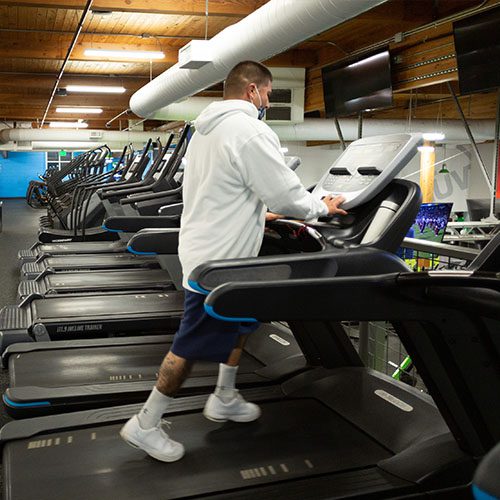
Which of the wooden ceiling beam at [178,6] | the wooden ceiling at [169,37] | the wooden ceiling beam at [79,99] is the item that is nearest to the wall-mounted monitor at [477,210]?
the wooden ceiling at [169,37]

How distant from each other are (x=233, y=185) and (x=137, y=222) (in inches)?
117

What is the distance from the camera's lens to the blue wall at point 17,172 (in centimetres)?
2712

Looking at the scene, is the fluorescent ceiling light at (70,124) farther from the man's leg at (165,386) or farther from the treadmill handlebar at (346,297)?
the treadmill handlebar at (346,297)

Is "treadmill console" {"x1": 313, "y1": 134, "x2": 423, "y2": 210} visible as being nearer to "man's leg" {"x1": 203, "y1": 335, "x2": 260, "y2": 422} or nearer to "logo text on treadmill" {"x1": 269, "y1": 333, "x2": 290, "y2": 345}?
"man's leg" {"x1": 203, "y1": 335, "x2": 260, "y2": 422}

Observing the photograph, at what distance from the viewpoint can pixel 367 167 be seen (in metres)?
2.88

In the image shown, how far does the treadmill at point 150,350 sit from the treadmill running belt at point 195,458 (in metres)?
0.46

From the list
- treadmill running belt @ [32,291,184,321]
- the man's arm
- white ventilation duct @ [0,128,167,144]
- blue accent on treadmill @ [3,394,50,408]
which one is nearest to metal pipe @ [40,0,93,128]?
white ventilation duct @ [0,128,167,144]

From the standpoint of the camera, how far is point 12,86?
478 inches

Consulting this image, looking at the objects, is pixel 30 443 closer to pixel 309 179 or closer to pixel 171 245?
pixel 171 245

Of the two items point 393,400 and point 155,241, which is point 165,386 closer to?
point 393,400

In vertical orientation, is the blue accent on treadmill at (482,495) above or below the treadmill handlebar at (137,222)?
above

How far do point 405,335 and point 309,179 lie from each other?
51.2 ft

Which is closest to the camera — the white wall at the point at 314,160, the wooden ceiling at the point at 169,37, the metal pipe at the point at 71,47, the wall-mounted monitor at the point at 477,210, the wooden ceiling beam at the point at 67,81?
the metal pipe at the point at 71,47

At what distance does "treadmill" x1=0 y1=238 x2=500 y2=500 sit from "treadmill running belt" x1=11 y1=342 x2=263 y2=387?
55 centimetres
